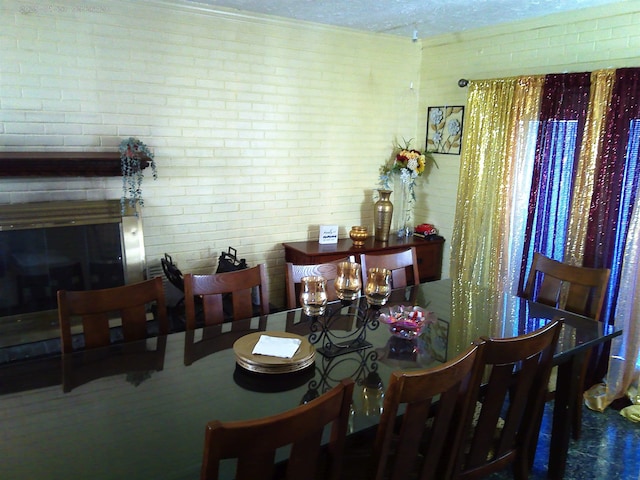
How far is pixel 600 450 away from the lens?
263 centimetres

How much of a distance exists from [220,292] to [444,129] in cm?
277

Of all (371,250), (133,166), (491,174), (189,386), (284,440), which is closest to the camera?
(284,440)

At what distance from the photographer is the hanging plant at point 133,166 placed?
10.1ft

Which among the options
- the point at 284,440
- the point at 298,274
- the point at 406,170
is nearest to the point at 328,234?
the point at 406,170

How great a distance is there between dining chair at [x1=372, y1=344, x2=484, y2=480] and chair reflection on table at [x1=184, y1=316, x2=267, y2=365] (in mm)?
770

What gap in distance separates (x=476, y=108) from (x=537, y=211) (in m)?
0.97

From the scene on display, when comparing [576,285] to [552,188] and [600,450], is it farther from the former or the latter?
[552,188]

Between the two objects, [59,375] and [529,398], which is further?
[529,398]

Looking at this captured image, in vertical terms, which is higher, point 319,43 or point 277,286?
point 319,43

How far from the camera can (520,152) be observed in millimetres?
3584

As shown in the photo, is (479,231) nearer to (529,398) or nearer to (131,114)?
(529,398)

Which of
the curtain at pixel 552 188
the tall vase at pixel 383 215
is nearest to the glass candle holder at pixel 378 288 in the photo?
the curtain at pixel 552 188

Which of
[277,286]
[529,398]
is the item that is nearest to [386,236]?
[277,286]

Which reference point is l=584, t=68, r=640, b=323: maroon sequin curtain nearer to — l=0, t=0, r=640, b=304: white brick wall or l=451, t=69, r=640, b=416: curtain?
l=451, t=69, r=640, b=416: curtain
